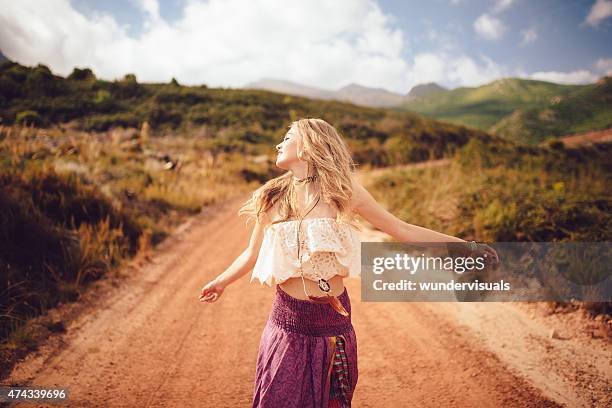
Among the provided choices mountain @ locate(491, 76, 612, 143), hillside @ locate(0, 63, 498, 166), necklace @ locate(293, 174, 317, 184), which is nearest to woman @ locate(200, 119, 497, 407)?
necklace @ locate(293, 174, 317, 184)

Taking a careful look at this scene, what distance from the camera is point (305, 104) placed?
39.4m

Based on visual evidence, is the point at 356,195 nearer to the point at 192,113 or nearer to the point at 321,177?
the point at 321,177

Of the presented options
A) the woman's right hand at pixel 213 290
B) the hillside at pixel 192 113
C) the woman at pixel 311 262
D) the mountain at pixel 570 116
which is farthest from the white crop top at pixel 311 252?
the mountain at pixel 570 116

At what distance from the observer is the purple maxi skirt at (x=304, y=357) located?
1733mm

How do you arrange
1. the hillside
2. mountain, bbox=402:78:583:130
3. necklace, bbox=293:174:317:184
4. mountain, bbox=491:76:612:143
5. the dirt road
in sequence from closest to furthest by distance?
necklace, bbox=293:174:317:184
the dirt road
the hillside
mountain, bbox=491:76:612:143
mountain, bbox=402:78:583:130

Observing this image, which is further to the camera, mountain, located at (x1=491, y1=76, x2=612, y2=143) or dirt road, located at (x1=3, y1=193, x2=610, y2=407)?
mountain, located at (x1=491, y1=76, x2=612, y2=143)

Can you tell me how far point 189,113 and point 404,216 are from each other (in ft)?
85.7

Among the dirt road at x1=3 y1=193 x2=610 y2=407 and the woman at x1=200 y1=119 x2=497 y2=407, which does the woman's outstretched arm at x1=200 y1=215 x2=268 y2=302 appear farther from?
the dirt road at x1=3 y1=193 x2=610 y2=407

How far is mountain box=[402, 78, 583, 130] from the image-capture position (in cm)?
2442

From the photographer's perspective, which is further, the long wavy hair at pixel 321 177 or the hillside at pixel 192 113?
the hillside at pixel 192 113

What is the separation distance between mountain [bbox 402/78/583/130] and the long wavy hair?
962 inches

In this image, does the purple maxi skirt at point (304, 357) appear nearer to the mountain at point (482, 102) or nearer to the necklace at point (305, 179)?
the necklace at point (305, 179)

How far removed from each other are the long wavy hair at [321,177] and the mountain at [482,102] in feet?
80.2

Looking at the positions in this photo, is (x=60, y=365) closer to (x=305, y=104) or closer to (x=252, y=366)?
(x=252, y=366)
